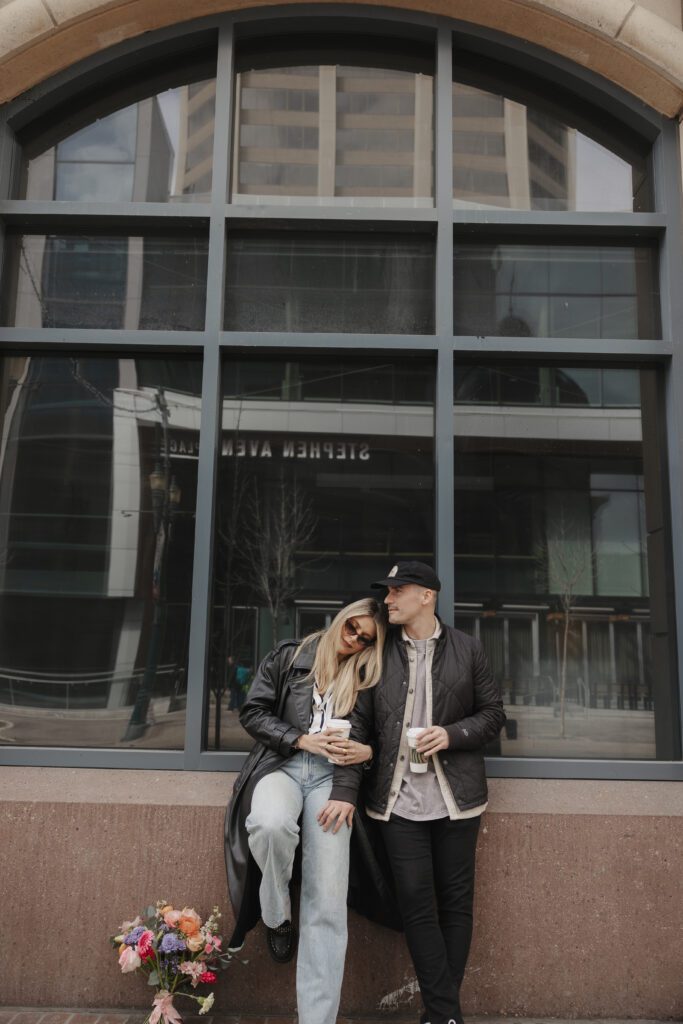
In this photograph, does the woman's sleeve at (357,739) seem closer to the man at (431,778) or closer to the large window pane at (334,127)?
the man at (431,778)

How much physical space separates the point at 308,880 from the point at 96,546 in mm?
2265

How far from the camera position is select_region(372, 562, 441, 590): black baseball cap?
12.1 feet

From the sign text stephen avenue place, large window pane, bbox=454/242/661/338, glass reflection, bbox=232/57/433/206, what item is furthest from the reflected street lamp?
large window pane, bbox=454/242/661/338

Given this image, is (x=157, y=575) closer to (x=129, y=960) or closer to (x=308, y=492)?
(x=308, y=492)

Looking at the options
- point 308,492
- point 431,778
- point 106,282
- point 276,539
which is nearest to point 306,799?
point 431,778

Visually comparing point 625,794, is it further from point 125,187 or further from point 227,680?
point 125,187

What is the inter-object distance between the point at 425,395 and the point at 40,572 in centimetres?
249

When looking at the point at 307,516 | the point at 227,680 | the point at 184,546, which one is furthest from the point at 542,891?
the point at 184,546

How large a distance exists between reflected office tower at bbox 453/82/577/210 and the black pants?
3.59 m

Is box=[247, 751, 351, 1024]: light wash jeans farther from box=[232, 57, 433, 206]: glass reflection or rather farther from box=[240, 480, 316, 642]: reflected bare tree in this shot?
box=[232, 57, 433, 206]: glass reflection

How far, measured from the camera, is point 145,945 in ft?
11.7

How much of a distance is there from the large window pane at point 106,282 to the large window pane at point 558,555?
1.77m

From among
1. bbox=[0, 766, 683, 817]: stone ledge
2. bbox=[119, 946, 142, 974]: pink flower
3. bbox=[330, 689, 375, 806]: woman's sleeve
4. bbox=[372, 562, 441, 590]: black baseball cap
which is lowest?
bbox=[119, 946, 142, 974]: pink flower

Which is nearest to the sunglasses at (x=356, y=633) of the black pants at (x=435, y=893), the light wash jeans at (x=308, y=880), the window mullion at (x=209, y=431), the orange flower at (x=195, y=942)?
the light wash jeans at (x=308, y=880)
